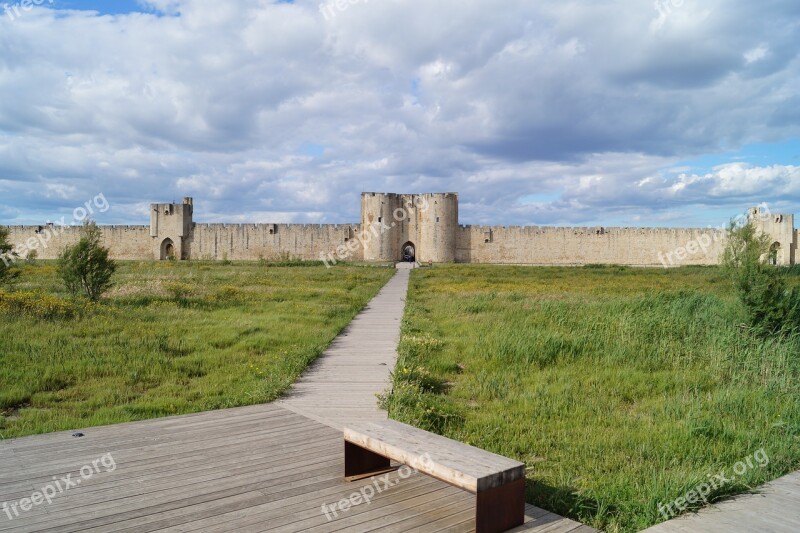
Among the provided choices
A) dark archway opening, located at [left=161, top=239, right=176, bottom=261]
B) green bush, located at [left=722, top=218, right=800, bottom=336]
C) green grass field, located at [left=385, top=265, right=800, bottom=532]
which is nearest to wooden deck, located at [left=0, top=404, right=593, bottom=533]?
green grass field, located at [left=385, top=265, right=800, bottom=532]

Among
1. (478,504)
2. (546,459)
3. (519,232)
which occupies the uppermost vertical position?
(519,232)

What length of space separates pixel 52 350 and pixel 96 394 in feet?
7.44

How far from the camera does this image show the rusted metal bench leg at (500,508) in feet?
9.86

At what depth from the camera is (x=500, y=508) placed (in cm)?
310

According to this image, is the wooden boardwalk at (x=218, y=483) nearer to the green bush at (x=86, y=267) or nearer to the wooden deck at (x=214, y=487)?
the wooden deck at (x=214, y=487)

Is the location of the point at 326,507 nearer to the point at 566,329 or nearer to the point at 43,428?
the point at 43,428

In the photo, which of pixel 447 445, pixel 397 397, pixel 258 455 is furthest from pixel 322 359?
pixel 447 445

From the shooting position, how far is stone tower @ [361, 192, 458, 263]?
4266 cm

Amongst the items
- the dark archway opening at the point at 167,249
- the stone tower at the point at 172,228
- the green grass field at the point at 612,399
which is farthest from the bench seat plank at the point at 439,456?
the dark archway opening at the point at 167,249

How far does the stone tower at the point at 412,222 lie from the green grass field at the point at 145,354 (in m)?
28.3

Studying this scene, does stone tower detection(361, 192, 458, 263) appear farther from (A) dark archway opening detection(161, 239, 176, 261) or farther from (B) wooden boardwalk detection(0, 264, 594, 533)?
(B) wooden boardwalk detection(0, 264, 594, 533)

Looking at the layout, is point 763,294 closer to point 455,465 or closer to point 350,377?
point 350,377

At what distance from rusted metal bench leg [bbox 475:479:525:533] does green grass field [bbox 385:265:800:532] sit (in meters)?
0.65

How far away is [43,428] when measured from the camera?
5.13m
